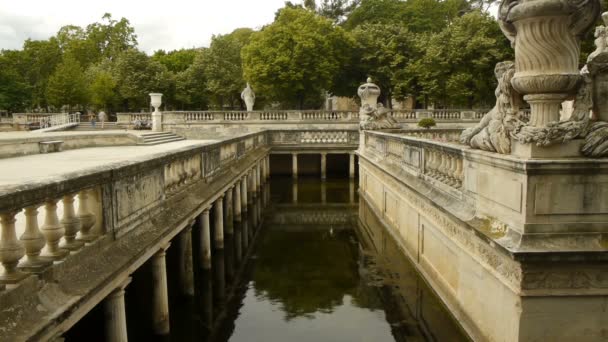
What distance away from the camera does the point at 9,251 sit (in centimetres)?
374

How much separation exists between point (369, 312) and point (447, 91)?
108ft

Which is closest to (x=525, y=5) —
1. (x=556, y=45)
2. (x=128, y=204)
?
(x=556, y=45)

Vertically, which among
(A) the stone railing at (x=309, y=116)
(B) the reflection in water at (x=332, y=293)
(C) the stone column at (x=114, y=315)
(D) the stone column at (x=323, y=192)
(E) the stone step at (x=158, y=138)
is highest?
(A) the stone railing at (x=309, y=116)

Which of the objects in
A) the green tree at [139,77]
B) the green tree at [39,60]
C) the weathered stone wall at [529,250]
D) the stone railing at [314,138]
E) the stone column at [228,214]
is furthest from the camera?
the green tree at [39,60]

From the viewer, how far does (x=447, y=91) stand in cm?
3894

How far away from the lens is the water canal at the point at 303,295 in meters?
7.95

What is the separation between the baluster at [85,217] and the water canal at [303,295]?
9.76 feet

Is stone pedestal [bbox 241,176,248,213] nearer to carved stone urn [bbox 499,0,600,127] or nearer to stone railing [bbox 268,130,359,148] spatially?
stone railing [bbox 268,130,359,148]

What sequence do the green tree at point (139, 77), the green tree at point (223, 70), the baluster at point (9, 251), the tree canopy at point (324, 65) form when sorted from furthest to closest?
the green tree at point (223, 70)
the green tree at point (139, 77)
the tree canopy at point (324, 65)
the baluster at point (9, 251)

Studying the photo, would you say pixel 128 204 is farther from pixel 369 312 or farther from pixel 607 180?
pixel 607 180

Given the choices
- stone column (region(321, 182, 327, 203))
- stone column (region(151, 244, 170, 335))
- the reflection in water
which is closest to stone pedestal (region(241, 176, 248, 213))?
the reflection in water

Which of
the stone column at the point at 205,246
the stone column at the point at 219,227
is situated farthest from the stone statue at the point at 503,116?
the stone column at the point at 219,227

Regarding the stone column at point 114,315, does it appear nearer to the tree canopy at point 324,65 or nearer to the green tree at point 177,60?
the tree canopy at point 324,65

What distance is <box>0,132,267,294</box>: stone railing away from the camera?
379cm
